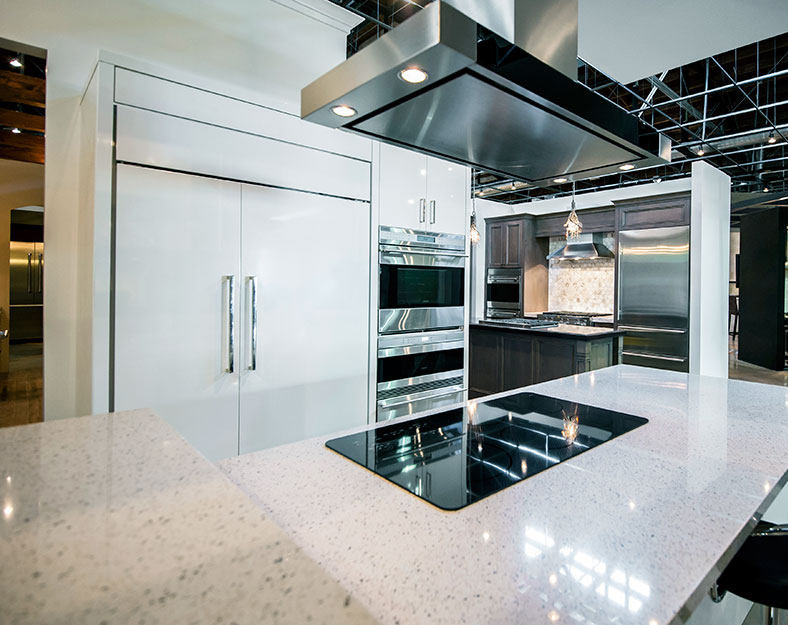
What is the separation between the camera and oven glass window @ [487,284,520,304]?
788 centimetres

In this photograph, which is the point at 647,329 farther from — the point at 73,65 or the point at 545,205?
the point at 73,65

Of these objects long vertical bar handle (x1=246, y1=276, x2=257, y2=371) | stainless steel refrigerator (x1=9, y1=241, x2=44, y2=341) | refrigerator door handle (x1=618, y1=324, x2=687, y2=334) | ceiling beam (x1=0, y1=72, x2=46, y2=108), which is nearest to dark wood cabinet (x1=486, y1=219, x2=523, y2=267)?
refrigerator door handle (x1=618, y1=324, x2=687, y2=334)

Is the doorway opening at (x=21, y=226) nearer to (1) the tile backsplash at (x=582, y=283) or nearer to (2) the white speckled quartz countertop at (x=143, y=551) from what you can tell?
(2) the white speckled quartz countertop at (x=143, y=551)

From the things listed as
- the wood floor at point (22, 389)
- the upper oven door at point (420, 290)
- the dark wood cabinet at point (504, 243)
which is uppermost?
the dark wood cabinet at point (504, 243)

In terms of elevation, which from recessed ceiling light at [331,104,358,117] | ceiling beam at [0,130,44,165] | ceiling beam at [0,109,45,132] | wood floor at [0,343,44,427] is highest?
ceiling beam at [0,130,44,165]

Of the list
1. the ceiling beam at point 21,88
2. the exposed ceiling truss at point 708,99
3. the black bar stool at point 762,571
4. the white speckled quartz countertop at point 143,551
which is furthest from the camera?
the exposed ceiling truss at point 708,99

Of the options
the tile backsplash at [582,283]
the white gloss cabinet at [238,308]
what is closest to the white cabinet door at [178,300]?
the white gloss cabinet at [238,308]

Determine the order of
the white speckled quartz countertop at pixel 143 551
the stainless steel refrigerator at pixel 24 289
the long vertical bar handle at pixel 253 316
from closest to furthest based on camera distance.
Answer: the white speckled quartz countertop at pixel 143 551 < the long vertical bar handle at pixel 253 316 < the stainless steel refrigerator at pixel 24 289

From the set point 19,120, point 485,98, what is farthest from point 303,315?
point 19,120

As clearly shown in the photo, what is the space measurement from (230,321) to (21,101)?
2507mm

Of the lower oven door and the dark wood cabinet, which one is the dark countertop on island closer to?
the lower oven door

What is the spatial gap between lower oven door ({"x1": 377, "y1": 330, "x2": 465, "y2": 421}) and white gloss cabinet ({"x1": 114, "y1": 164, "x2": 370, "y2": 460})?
0.62 ft

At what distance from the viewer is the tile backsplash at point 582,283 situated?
787cm

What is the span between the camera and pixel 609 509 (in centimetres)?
89
